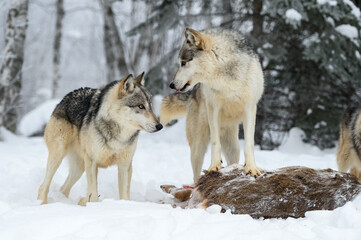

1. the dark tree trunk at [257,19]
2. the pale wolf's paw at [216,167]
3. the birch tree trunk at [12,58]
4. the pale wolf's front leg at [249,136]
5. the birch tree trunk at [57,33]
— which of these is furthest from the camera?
the birch tree trunk at [57,33]

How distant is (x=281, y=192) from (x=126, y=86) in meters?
2.35

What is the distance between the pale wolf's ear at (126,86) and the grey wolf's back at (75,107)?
679mm

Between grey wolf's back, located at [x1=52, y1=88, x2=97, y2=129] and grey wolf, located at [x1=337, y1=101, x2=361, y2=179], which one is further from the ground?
grey wolf's back, located at [x1=52, y1=88, x2=97, y2=129]

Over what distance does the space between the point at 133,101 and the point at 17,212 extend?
207cm

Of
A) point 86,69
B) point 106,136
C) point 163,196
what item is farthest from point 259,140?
point 86,69

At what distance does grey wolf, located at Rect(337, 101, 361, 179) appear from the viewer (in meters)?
5.21

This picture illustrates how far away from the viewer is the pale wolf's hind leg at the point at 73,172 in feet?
18.6

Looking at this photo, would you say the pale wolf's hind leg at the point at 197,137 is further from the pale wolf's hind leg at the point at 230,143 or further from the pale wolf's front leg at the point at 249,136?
the pale wolf's front leg at the point at 249,136

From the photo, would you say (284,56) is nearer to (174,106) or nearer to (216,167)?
(174,106)

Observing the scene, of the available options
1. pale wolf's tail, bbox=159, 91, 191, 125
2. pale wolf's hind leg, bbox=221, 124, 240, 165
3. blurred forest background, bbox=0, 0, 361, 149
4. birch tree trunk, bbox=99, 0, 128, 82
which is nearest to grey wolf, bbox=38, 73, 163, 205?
pale wolf's tail, bbox=159, 91, 191, 125

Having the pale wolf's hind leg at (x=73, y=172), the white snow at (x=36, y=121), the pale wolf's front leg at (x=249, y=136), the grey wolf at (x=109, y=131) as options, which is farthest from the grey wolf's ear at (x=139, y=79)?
the white snow at (x=36, y=121)

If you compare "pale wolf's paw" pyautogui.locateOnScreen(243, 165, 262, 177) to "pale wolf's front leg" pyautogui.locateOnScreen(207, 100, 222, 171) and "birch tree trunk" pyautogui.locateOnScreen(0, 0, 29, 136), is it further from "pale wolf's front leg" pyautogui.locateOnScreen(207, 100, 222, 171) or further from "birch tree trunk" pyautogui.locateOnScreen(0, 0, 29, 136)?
"birch tree trunk" pyautogui.locateOnScreen(0, 0, 29, 136)

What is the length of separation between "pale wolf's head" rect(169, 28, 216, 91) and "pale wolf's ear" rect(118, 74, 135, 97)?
600 mm

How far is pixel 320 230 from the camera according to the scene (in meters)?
3.10
